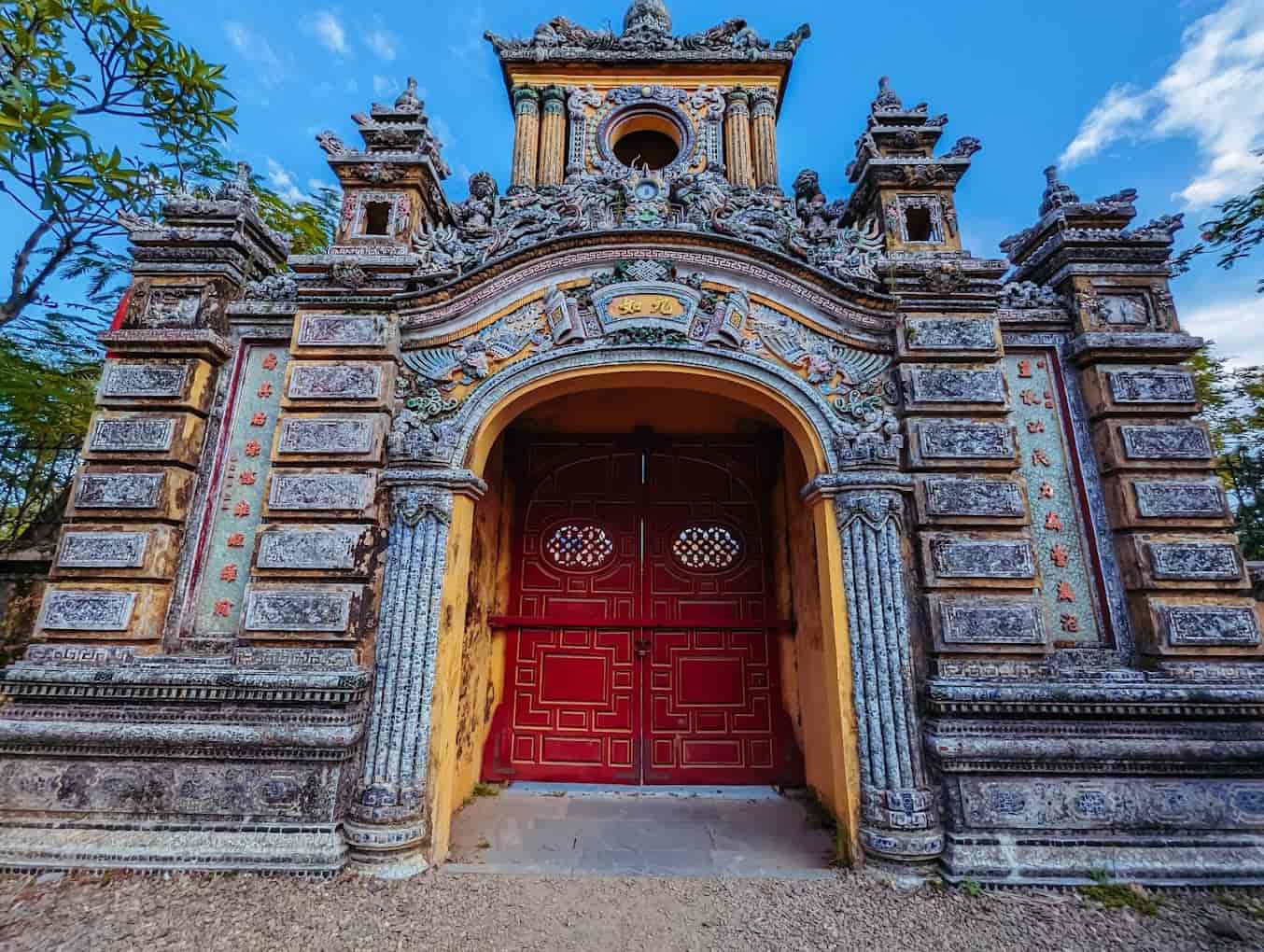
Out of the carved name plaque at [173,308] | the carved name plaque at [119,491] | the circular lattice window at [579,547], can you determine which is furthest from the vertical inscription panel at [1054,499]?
the carved name plaque at [173,308]

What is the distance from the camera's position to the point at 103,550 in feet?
15.1

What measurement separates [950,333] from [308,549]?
5567 millimetres

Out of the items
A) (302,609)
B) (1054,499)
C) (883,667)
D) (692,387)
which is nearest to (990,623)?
(883,667)

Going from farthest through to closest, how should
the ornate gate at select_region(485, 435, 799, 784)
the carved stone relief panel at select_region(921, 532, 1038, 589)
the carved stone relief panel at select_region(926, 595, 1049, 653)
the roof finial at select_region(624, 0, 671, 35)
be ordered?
1. the roof finial at select_region(624, 0, 671, 35)
2. the ornate gate at select_region(485, 435, 799, 784)
3. the carved stone relief panel at select_region(921, 532, 1038, 589)
4. the carved stone relief panel at select_region(926, 595, 1049, 653)

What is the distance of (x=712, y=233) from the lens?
5066 millimetres

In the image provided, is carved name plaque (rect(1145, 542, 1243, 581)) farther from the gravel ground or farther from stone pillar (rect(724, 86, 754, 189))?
stone pillar (rect(724, 86, 754, 189))

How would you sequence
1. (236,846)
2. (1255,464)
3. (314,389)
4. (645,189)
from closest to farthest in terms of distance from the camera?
1. (236,846)
2. (314,389)
3. (645,189)
4. (1255,464)

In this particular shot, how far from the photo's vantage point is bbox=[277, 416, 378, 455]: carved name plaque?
4.68m

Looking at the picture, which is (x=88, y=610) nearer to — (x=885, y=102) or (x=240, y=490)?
(x=240, y=490)

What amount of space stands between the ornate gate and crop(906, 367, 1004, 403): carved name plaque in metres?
2.27

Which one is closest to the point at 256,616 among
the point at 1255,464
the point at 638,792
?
the point at 638,792

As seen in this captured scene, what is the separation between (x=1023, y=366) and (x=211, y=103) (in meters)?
7.43

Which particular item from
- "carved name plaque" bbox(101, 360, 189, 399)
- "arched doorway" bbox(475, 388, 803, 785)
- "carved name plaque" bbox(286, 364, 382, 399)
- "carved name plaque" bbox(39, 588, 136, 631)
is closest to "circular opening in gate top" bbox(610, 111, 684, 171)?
"arched doorway" bbox(475, 388, 803, 785)

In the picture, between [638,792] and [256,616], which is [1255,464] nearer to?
[638,792]
